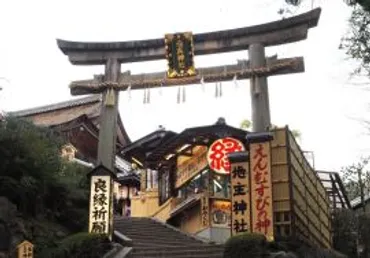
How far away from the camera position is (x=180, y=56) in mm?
19781

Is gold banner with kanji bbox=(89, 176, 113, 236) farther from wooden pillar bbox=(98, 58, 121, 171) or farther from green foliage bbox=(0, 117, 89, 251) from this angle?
wooden pillar bbox=(98, 58, 121, 171)

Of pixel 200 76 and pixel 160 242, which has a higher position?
pixel 200 76

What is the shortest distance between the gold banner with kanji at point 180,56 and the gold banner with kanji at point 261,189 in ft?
19.4

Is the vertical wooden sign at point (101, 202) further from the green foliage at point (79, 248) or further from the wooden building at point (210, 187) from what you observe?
the wooden building at point (210, 187)

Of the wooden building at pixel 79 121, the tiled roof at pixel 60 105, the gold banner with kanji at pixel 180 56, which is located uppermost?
the tiled roof at pixel 60 105

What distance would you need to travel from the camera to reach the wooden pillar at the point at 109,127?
1931 cm

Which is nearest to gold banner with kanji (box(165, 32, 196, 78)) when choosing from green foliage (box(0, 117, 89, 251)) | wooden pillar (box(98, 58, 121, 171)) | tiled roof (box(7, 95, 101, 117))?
wooden pillar (box(98, 58, 121, 171))

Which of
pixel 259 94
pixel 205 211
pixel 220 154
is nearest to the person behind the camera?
pixel 259 94

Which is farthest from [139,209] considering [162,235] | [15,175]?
[15,175]

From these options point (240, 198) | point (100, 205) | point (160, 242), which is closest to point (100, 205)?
point (100, 205)

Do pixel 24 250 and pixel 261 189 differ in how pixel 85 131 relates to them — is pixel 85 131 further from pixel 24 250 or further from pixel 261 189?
pixel 24 250

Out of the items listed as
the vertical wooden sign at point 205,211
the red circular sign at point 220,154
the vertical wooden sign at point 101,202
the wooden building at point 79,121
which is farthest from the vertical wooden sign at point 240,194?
the wooden building at point 79,121

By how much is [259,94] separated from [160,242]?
18.3 ft

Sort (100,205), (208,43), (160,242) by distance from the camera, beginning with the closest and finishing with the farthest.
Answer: (100,205)
(160,242)
(208,43)
